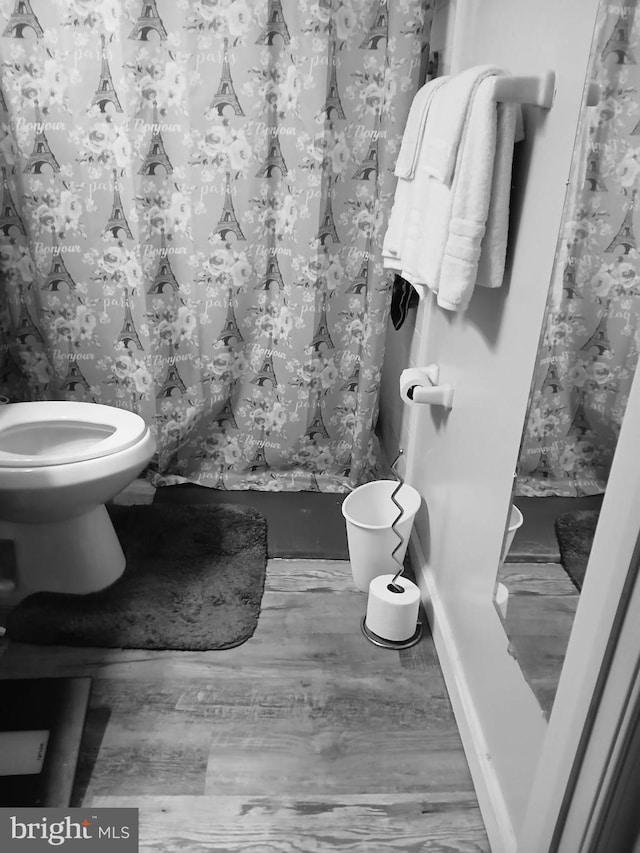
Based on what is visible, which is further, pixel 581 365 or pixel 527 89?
pixel 527 89

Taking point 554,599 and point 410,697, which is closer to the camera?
point 554,599

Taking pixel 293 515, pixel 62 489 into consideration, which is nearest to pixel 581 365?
pixel 62 489

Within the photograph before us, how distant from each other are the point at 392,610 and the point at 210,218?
133 cm

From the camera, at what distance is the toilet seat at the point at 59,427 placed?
1.71m

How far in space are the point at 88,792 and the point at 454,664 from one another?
32.0 inches

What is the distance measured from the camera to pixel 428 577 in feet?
5.73

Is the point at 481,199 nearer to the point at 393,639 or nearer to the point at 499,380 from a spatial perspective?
the point at 499,380

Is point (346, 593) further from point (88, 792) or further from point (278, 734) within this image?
point (88, 792)

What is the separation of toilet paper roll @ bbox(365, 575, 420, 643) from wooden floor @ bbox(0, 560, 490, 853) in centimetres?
5

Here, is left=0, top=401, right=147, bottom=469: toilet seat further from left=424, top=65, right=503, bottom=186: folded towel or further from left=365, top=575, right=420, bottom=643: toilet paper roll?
left=424, top=65, right=503, bottom=186: folded towel

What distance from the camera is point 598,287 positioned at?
0.86 metres

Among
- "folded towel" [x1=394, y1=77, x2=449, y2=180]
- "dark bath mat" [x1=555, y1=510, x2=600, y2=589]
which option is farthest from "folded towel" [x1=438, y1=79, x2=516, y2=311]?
"dark bath mat" [x1=555, y1=510, x2=600, y2=589]

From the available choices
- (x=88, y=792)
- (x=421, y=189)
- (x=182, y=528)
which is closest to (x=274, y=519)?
(x=182, y=528)

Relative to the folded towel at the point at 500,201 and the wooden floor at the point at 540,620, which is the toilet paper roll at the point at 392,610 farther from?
the folded towel at the point at 500,201
